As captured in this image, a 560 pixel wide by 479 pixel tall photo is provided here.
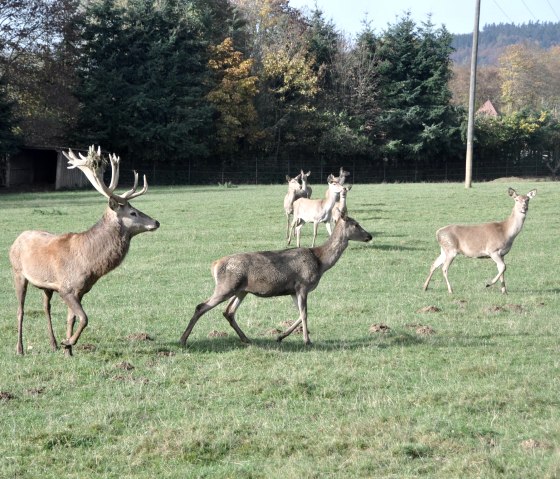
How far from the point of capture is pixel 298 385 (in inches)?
313

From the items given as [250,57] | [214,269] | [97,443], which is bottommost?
[97,443]

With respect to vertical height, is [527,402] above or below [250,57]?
below

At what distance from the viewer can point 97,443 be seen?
21.4ft

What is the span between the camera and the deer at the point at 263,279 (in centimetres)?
965

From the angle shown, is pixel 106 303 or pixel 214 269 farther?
pixel 106 303

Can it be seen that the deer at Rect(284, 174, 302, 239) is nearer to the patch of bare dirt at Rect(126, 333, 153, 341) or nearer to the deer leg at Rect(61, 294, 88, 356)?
the patch of bare dirt at Rect(126, 333, 153, 341)

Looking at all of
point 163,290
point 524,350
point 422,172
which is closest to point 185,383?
point 524,350

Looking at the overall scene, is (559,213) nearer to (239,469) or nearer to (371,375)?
(371,375)

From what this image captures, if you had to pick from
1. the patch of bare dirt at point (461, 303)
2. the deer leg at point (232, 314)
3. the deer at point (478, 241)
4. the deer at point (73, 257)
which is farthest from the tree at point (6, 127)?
the deer leg at point (232, 314)

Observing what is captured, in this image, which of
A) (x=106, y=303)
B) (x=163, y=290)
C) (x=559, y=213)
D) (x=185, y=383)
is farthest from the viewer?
(x=559, y=213)

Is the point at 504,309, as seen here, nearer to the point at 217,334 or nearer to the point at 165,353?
the point at 217,334

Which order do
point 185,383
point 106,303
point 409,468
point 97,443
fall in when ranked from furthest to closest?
point 106,303, point 185,383, point 97,443, point 409,468

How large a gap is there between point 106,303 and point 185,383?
5.37 meters

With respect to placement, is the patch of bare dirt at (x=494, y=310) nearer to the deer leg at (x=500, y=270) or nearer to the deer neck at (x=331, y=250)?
the deer leg at (x=500, y=270)
